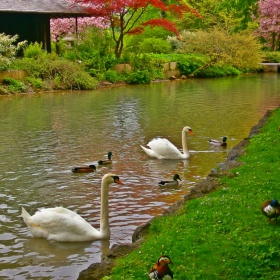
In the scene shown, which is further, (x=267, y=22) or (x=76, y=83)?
(x=267, y=22)

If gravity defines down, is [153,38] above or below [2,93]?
above

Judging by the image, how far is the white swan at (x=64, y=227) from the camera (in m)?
7.96

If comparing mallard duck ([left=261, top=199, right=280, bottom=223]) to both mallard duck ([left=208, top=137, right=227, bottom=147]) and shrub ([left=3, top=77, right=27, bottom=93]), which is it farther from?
shrub ([left=3, top=77, right=27, bottom=93])

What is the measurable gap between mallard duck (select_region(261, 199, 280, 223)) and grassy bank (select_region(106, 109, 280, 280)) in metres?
0.15

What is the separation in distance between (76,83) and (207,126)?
517 inches

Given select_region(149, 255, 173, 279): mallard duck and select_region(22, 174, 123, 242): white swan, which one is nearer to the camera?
select_region(149, 255, 173, 279): mallard duck

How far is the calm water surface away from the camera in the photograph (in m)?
7.88

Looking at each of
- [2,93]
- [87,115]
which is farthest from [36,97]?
[87,115]

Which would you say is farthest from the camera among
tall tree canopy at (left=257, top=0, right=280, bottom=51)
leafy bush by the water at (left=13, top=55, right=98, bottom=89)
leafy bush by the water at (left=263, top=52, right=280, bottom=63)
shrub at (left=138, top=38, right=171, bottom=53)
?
leafy bush by the water at (left=263, top=52, right=280, bottom=63)

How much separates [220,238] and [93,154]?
7.93m

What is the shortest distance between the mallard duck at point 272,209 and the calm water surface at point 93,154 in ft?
7.87

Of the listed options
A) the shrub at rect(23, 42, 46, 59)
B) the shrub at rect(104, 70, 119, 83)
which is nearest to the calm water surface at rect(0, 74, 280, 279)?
the shrub at rect(104, 70, 119, 83)

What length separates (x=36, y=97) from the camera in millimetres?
25969

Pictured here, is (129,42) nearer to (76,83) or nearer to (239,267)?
(76,83)
